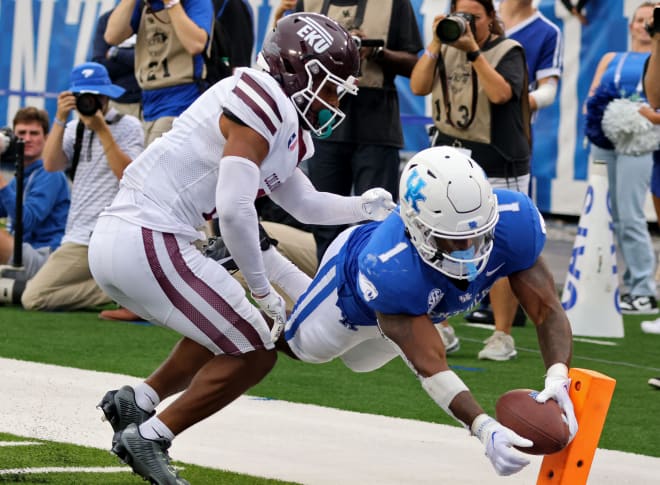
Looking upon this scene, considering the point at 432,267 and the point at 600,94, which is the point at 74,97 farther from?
the point at 432,267

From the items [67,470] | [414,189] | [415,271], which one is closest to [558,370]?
[415,271]

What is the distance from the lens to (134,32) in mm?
7793

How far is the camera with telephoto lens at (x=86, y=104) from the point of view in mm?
7648

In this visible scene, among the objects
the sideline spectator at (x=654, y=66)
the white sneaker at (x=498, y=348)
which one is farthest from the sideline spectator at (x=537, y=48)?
the sideline spectator at (x=654, y=66)

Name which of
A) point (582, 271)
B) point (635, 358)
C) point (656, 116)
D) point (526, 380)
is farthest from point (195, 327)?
point (656, 116)

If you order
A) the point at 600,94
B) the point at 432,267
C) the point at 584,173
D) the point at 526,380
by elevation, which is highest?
the point at 432,267

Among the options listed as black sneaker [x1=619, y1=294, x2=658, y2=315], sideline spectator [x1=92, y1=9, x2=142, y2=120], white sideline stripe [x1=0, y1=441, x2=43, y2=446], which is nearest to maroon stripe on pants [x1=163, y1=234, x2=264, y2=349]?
white sideline stripe [x1=0, y1=441, x2=43, y2=446]

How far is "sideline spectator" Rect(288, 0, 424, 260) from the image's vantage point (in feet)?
23.6

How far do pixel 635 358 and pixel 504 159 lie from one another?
1.30 m

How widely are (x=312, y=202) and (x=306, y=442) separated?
2.96ft

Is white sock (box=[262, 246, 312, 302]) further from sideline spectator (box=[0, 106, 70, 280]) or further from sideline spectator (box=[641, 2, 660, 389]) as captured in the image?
sideline spectator (box=[0, 106, 70, 280])

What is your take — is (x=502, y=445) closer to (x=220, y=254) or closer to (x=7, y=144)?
(x=220, y=254)

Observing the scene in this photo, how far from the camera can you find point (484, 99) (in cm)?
680

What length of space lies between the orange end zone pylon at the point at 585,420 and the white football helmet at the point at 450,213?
45 cm
